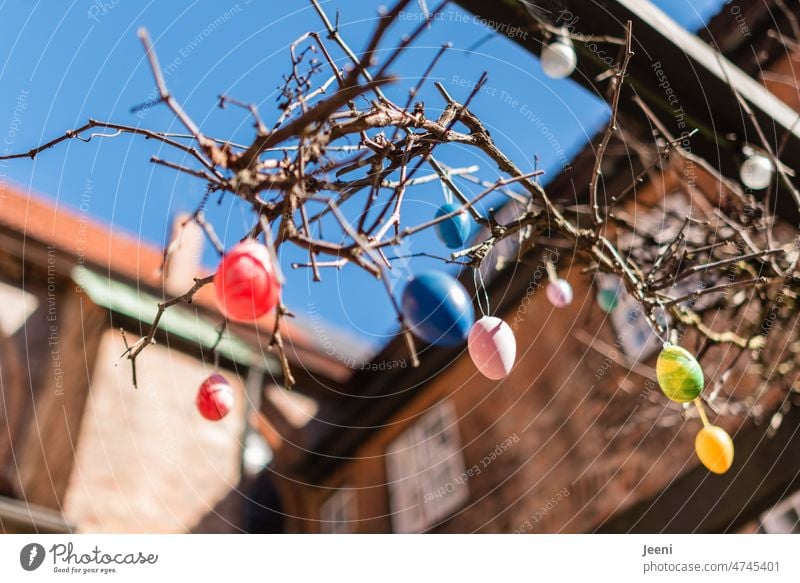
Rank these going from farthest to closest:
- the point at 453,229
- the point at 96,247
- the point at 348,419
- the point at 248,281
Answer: the point at 96,247, the point at 348,419, the point at 453,229, the point at 248,281

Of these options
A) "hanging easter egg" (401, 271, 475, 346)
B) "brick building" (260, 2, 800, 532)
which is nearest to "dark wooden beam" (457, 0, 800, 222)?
"brick building" (260, 2, 800, 532)

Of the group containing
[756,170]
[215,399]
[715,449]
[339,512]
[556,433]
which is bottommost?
[715,449]

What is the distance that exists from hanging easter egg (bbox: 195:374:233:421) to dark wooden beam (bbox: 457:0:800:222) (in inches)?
45.6

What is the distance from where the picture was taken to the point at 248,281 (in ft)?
3.26

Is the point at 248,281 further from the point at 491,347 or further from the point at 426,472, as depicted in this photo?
the point at 426,472

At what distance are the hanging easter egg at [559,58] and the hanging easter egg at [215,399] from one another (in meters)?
1.24

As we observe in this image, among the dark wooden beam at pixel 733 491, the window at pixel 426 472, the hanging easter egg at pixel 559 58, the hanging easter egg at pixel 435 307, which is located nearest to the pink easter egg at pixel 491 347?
the hanging easter egg at pixel 435 307

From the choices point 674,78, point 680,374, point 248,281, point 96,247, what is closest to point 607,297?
point 674,78

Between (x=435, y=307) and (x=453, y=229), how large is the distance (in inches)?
13.3

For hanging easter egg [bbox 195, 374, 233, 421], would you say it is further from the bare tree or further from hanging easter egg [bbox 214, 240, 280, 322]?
hanging easter egg [bbox 214, 240, 280, 322]

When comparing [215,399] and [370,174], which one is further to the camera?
[215,399]

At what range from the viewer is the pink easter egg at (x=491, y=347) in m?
1.49

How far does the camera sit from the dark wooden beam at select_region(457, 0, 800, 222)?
1841 mm
